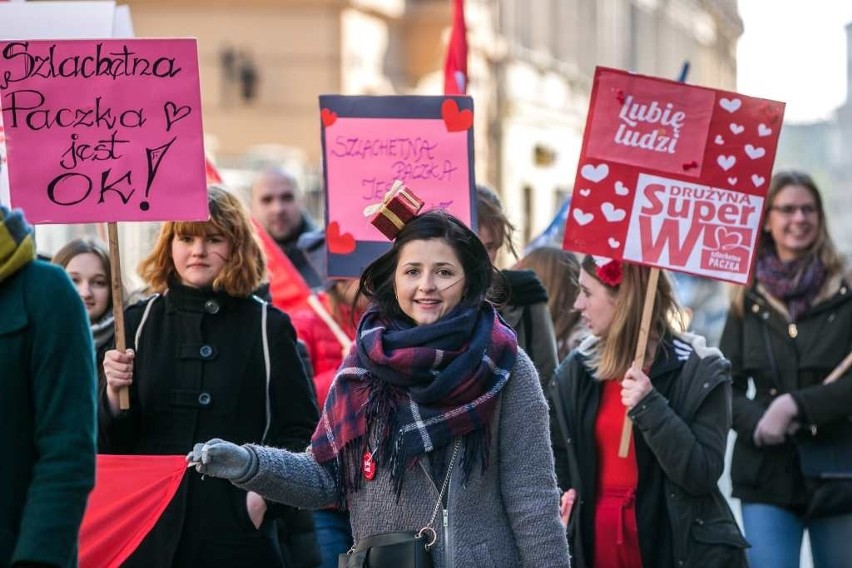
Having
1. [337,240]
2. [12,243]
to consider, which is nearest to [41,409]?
[12,243]

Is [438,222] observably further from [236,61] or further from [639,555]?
[236,61]

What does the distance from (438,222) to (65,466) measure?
1277 millimetres

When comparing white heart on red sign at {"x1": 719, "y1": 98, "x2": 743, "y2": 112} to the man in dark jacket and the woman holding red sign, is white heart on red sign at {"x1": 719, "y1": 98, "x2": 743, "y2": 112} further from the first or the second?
the man in dark jacket

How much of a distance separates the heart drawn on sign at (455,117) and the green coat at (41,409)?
3.18 metres

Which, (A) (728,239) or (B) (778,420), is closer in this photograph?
(A) (728,239)

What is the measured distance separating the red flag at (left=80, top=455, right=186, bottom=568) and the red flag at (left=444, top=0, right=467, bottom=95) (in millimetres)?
4013

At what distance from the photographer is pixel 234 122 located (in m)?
29.7

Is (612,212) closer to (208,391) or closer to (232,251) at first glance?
(232,251)

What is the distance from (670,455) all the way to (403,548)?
1556mm

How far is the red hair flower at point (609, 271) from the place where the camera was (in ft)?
21.6

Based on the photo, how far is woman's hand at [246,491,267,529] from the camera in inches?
233

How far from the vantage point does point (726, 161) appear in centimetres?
688

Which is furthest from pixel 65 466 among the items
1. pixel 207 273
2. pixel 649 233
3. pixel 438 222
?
pixel 649 233

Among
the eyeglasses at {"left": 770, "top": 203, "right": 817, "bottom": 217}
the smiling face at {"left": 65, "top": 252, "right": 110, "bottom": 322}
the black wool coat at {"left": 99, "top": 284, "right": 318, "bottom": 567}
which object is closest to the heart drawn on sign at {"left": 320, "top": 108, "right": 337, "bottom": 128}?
the smiling face at {"left": 65, "top": 252, "right": 110, "bottom": 322}
